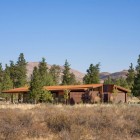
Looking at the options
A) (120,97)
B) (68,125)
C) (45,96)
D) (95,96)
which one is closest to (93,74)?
(120,97)

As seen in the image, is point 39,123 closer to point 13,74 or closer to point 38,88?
point 38,88

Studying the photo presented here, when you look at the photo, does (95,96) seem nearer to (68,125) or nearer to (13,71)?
(13,71)

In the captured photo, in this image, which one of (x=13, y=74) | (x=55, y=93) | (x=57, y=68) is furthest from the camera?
(x=57, y=68)

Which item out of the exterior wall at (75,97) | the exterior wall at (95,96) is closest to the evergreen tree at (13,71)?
the exterior wall at (75,97)

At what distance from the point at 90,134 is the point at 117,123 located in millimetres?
3751

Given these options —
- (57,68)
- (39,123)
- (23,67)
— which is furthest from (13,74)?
(39,123)

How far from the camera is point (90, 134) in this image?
1956 cm

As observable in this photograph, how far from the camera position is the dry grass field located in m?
18.3

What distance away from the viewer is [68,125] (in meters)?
21.7

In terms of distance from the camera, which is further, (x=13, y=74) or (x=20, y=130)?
(x=13, y=74)

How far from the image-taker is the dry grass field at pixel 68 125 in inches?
721

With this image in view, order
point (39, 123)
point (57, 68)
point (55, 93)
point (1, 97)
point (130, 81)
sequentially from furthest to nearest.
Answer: point (57, 68), point (130, 81), point (1, 97), point (55, 93), point (39, 123)

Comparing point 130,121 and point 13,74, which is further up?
point 13,74

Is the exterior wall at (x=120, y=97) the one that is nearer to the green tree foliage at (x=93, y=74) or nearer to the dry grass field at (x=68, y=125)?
the green tree foliage at (x=93, y=74)
